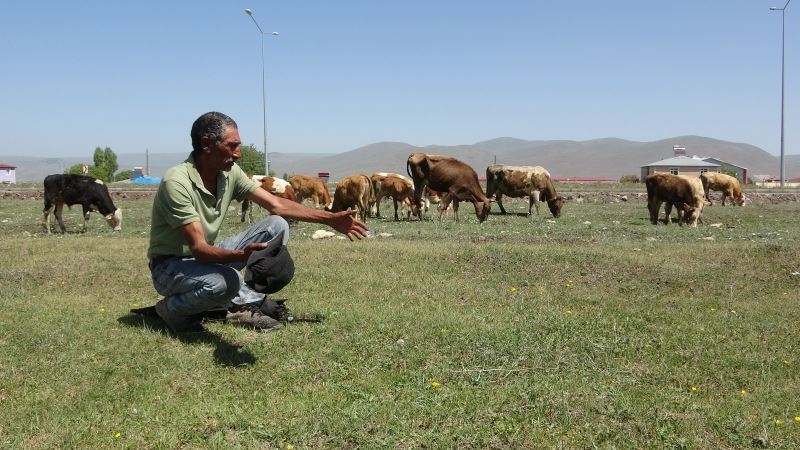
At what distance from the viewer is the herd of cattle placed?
64.3 ft

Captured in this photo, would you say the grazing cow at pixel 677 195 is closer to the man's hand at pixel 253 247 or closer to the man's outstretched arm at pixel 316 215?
the man's outstretched arm at pixel 316 215

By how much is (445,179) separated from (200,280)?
18281 mm

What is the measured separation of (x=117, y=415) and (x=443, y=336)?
2987 millimetres

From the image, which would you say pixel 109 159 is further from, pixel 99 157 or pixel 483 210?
pixel 483 210

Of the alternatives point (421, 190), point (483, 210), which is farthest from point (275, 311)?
point (421, 190)

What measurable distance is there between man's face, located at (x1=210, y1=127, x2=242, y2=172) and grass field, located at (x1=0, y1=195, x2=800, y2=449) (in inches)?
66.0

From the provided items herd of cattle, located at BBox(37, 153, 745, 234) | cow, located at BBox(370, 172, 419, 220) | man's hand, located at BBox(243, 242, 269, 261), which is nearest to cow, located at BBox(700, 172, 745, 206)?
herd of cattle, located at BBox(37, 153, 745, 234)

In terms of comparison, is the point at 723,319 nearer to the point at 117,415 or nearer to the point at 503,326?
the point at 503,326

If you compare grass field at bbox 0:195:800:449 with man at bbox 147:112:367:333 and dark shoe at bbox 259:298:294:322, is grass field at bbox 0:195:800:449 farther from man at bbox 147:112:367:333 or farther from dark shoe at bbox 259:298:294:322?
man at bbox 147:112:367:333

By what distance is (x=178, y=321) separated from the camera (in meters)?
6.56

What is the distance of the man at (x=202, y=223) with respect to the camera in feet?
19.1

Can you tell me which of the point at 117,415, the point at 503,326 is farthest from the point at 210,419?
the point at 503,326

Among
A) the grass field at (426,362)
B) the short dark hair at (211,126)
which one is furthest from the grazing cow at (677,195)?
the short dark hair at (211,126)

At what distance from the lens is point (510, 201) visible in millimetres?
39375
